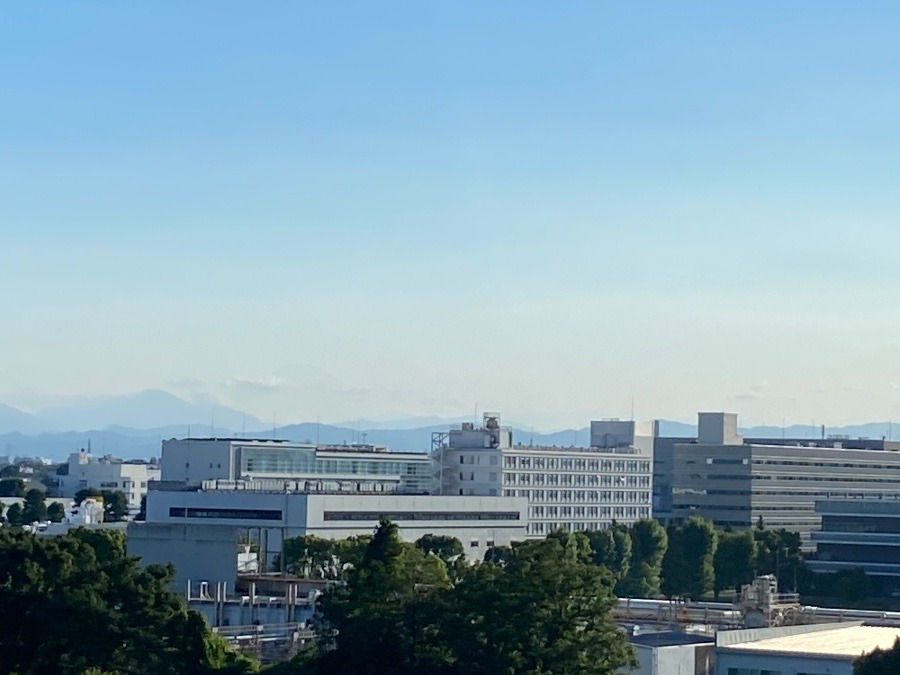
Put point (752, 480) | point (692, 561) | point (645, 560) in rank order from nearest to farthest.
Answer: point (692, 561) < point (645, 560) < point (752, 480)

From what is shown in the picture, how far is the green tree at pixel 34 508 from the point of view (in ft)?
355

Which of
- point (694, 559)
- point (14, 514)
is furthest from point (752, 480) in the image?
point (14, 514)

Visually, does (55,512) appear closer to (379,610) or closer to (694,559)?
(694,559)

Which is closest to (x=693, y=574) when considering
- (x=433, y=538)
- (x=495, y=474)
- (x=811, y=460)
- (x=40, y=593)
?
(x=433, y=538)

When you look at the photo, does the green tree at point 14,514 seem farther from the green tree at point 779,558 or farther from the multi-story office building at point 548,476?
the green tree at point 779,558

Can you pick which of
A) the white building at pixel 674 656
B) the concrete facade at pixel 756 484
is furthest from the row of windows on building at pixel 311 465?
the white building at pixel 674 656

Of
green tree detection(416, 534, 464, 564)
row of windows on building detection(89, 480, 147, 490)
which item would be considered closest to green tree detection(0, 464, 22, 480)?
row of windows on building detection(89, 480, 147, 490)

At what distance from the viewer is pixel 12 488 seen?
435 feet

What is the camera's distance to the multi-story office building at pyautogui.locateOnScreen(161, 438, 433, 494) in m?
114

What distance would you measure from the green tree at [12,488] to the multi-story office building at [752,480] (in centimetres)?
5045

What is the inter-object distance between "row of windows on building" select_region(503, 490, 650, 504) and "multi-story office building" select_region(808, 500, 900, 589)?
23251mm

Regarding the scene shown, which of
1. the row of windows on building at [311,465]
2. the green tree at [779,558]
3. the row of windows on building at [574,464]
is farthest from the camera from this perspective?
the row of windows on building at [311,465]

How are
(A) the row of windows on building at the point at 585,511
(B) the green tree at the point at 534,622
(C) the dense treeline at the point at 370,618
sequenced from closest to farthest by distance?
(B) the green tree at the point at 534,622
(C) the dense treeline at the point at 370,618
(A) the row of windows on building at the point at 585,511

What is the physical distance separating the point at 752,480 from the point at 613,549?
35334mm
